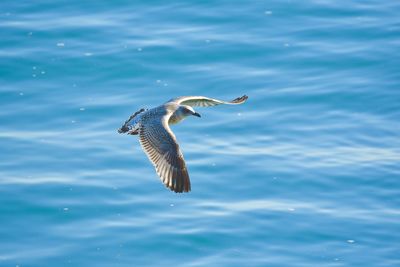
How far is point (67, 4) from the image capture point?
60.7 ft

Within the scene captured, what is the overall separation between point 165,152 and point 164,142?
11 cm

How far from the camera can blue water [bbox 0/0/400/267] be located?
1298cm

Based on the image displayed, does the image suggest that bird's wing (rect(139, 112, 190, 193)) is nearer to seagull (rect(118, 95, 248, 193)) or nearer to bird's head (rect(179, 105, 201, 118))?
seagull (rect(118, 95, 248, 193))

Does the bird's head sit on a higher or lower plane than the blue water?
higher

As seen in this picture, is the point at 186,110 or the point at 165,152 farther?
the point at 186,110

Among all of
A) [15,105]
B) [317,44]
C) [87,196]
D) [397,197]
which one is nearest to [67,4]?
[15,105]

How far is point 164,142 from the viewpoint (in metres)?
10.6

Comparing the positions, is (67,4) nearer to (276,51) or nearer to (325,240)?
(276,51)

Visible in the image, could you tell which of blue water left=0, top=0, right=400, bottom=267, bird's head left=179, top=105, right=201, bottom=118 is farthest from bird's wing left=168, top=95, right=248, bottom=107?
blue water left=0, top=0, right=400, bottom=267

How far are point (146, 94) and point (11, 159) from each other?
2.56 m

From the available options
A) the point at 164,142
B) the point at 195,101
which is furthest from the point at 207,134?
the point at 164,142

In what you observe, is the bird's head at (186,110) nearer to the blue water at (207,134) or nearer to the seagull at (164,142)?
the seagull at (164,142)

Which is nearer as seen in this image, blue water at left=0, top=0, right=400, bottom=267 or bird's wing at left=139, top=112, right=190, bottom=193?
bird's wing at left=139, top=112, right=190, bottom=193

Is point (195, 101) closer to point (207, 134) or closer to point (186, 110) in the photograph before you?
point (186, 110)
